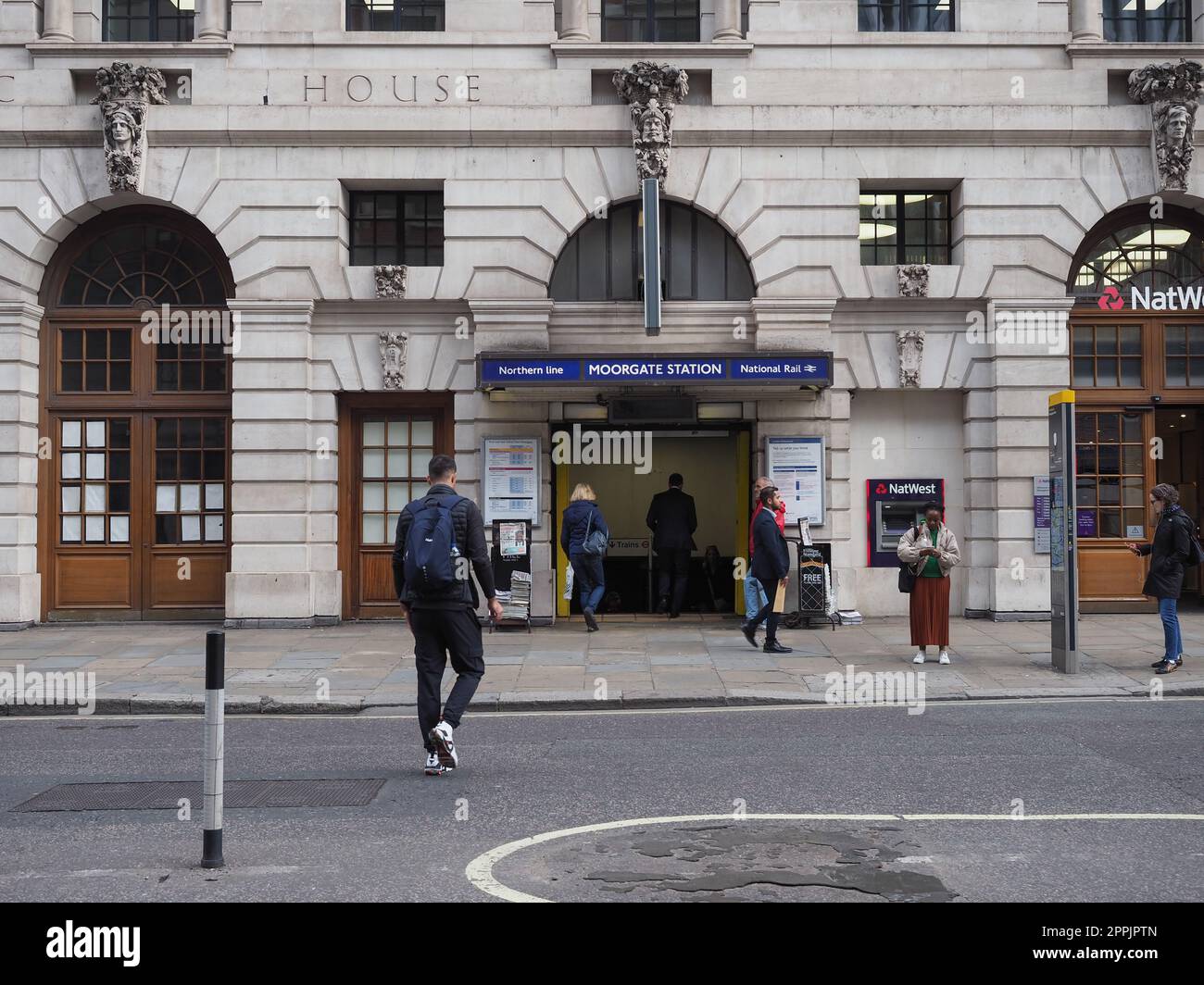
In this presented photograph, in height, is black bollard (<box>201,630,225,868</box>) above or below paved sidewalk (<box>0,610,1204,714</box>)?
above

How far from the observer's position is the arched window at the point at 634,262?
17078 millimetres

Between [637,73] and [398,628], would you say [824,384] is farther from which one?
[398,628]

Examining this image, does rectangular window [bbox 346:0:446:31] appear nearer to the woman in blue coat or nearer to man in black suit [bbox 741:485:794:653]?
the woman in blue coat

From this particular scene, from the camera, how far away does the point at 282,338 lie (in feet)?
54.7

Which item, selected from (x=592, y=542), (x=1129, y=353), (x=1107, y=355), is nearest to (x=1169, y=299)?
(x=1129, y=353)

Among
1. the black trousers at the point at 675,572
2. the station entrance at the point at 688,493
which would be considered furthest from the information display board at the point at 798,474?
the black trousers at the point at 675,572

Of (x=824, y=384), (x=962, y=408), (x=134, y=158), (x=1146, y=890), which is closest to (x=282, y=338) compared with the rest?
(x=134, y=158)

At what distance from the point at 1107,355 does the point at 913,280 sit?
3.21 meters

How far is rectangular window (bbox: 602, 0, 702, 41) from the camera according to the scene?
1727 cm

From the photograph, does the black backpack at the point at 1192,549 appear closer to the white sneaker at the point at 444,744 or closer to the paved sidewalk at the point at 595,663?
the paved sidewalk at the point at 595,663

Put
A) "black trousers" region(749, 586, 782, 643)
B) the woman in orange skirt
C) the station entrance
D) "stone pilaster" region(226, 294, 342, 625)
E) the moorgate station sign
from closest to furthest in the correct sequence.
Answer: the woman in orange skirt
"black trousers" region(749, 586, 782, 643)
the moorgate station sign
"stone pilaster" region(226, 294, 342, 625)
the station entrance

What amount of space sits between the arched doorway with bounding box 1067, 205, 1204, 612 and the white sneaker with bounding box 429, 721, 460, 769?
12.1 meters

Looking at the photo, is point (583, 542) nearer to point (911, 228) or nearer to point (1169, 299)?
point (911, 228)

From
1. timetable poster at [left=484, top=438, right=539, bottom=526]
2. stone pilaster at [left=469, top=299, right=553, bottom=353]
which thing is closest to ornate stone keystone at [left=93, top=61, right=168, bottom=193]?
stone pilaster at [left=469, top=299, right=553, bottom=353]
